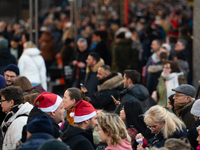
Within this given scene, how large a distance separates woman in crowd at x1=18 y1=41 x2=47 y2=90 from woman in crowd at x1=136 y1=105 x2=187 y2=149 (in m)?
4.43

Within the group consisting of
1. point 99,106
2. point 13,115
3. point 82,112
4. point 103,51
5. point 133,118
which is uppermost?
point 103,51

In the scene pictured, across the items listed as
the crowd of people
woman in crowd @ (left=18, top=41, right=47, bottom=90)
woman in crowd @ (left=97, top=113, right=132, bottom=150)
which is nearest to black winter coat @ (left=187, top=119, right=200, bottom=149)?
the crowd of people

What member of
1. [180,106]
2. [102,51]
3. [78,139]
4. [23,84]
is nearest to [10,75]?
[23,84]

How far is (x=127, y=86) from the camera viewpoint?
6.33m

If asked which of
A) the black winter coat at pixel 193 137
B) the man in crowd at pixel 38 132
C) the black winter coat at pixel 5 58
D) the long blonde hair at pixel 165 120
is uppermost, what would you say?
the black winter coat at pixel 5 58

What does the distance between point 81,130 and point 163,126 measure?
2.87 ft

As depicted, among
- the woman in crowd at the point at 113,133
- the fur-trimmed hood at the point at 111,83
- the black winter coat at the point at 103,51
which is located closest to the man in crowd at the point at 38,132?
the woman in crowd at the point at 113,133

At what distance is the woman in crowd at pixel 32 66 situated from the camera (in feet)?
26.9

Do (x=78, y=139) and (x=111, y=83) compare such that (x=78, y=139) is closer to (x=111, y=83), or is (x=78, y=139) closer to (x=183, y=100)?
(x=183, y=100)

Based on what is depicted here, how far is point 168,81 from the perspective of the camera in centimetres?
720

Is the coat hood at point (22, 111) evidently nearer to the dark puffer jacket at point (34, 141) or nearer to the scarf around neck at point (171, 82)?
the dark puffer jacket at point (34, 141)

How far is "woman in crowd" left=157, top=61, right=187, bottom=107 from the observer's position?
7121 mm

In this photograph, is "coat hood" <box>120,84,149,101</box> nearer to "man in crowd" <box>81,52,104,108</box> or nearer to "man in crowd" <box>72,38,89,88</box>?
"man in crowd" <box>81,52,104,108</box>

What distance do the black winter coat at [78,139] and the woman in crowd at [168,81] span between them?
333cm
